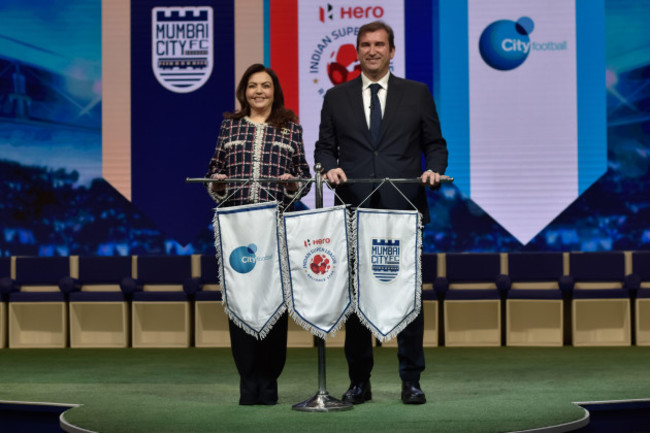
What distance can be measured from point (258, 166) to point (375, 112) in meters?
0.54

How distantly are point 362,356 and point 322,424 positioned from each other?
1.87 ft

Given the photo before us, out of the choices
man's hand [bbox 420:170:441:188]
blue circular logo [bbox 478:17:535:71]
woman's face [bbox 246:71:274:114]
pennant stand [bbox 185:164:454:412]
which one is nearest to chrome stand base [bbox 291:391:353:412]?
pennant stand [bbox 185:164:454:412]

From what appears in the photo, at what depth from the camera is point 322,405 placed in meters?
3.77

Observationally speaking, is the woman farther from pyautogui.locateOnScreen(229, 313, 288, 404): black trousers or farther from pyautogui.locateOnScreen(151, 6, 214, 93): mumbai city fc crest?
pyautogui.locateOnScreen(151, 6, 214, 93): mumbai city fc crest

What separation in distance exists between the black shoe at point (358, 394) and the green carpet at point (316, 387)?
52mm

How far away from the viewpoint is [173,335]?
746cm

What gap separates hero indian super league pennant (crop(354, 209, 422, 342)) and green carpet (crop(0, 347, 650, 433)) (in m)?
0.38

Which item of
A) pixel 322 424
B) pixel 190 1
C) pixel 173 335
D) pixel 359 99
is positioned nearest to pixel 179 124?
pixel 190 1

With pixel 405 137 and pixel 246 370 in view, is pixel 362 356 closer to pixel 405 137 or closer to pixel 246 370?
pixel 246 370

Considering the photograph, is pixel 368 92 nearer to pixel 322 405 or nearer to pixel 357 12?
pixel 322 405

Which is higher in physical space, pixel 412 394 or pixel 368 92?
pixel 368 92

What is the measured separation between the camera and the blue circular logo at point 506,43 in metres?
7.41

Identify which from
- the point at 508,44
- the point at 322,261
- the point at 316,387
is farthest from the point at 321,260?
the point at 508,44

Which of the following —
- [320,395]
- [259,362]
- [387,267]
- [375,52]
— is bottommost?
[320,395]
